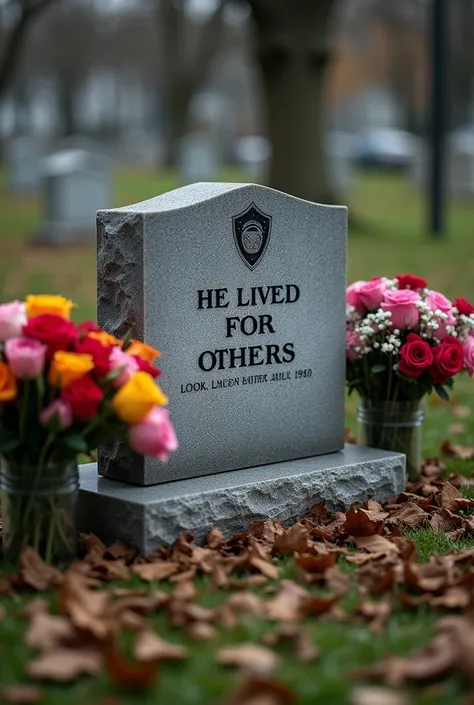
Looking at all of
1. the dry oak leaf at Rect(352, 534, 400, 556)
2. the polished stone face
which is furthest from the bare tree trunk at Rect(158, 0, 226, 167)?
the dry oak leaf at Rect(352, 534, 400, 556)

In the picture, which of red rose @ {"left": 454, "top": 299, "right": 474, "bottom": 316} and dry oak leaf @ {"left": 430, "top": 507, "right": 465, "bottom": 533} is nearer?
dry oak leaf @ {"left": 430, "top": 507, "right": 465, "bottom": 533}

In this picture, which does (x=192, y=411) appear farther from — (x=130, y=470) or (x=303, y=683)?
(x=303, y=683)

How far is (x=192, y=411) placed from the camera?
4.88m

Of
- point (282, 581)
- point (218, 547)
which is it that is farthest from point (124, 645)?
point (218, 547)

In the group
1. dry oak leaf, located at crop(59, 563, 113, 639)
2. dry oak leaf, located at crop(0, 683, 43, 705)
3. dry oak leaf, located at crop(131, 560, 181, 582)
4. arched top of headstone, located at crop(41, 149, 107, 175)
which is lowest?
dry oak leaf, located at crop(0, 683, 43, 705)

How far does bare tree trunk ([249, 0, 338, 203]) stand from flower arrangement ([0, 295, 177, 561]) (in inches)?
465

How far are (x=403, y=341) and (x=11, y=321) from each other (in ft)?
7.22

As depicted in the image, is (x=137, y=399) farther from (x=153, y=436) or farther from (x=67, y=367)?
(x=67, y=367)

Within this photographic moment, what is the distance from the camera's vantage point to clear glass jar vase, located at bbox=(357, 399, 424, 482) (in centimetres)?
569


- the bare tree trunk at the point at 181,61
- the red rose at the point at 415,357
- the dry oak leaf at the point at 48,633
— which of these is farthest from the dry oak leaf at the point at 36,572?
the bare tree trunk at the point at 181,61

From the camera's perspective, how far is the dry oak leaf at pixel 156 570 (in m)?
4.07

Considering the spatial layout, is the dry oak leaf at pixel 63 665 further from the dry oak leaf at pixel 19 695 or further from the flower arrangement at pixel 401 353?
Answer: the flower arrangement at pixel 401 353

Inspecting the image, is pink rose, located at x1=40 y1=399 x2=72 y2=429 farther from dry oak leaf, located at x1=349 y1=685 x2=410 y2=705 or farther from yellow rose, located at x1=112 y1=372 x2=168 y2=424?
dry oak leaf, located at x1=349 y1=685 x2=410 y2=705

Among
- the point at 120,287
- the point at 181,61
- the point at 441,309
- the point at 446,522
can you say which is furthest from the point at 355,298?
the point at 181,61
